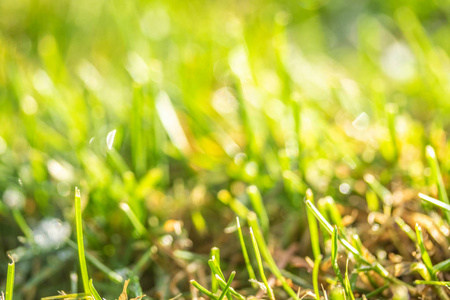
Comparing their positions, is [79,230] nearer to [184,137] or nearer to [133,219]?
[133,219]

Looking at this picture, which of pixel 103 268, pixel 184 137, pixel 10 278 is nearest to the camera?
pixel 10 278

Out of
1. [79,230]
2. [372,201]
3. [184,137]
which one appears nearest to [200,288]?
[79,230]

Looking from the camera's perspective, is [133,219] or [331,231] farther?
[133,219]

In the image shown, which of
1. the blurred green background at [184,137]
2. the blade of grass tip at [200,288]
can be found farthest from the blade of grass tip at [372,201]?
the blade of grass tip at [200,288]

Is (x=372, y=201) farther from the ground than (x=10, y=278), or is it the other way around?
(x=10, y=278)

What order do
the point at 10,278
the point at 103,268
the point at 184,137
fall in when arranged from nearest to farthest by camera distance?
the point at 10,278, the point at 103,268, the point at 184,137

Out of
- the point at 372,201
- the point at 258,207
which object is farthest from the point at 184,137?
the point at 372,201

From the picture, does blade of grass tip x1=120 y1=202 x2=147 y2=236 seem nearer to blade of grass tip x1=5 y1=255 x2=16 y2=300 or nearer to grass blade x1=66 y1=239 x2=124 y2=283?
grass blade x1=66 y1=239 x2=124 y2=283

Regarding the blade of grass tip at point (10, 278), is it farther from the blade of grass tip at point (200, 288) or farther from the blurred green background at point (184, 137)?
the blade of grass tip at point (200, 288)
